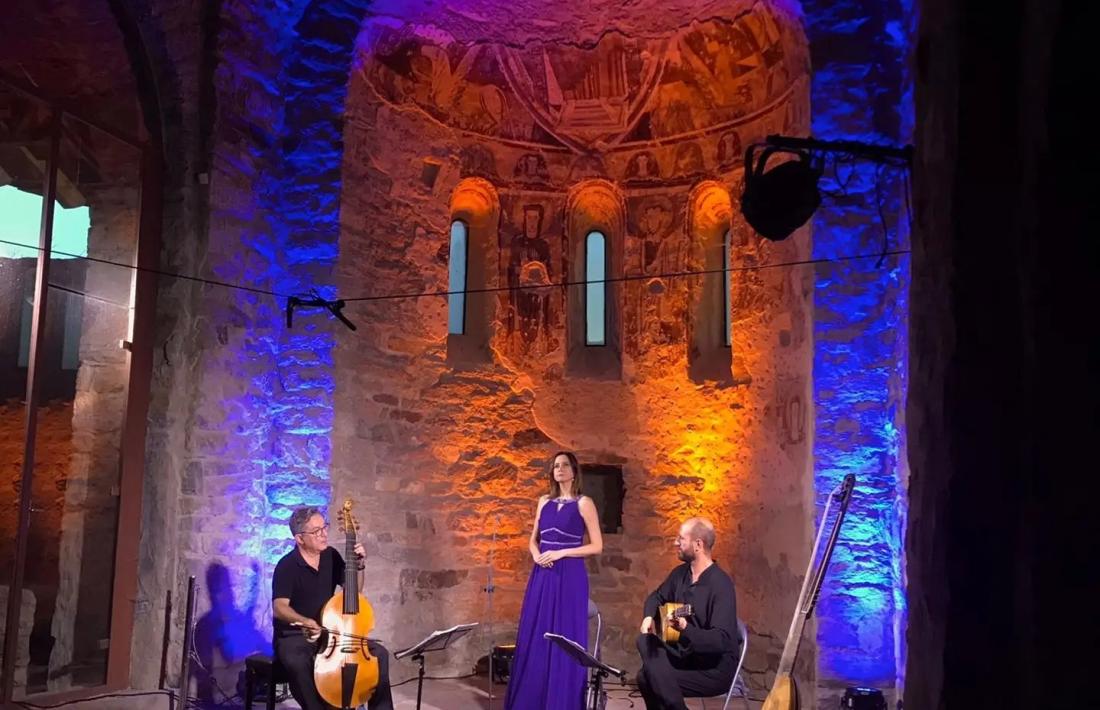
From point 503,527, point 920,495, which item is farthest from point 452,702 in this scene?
point 920,495

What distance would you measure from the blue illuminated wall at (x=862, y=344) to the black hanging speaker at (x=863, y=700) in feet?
0.60

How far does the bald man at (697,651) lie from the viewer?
17.9 feet

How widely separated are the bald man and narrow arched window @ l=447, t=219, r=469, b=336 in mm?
4823

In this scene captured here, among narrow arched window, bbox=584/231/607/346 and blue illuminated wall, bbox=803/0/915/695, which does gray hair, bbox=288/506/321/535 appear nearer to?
blue illuminated wall, bbox=803/0/915/695

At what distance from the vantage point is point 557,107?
32.7ft

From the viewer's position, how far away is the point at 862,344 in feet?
24.4

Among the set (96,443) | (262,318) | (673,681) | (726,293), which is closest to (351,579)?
(673,681)

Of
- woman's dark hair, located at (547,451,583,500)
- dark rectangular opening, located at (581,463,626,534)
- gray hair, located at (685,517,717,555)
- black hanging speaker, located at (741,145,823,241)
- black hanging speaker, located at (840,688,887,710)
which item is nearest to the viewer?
black hanging speaker, located at (741,145,823,241)

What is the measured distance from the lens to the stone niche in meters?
8.52

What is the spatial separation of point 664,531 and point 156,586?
4.60 metres

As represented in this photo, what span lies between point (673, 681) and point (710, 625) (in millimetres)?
374

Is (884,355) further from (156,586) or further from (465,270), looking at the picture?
(156,586)

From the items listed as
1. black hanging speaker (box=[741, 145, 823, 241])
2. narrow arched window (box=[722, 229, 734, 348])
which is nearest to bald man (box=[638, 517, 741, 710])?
black hanging speaker (box=[741, 145, 823, 241])

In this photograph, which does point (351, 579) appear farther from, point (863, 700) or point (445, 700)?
point (863, 700)
